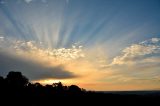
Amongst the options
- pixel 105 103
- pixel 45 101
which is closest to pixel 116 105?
pixel 105 103

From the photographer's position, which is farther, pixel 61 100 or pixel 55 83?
pixel 55 83

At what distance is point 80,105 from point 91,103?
5813 millimetres

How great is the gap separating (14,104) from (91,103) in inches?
999

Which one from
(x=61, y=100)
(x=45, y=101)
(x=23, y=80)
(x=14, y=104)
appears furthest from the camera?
(x=23, y=80)

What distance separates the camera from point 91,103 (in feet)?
240

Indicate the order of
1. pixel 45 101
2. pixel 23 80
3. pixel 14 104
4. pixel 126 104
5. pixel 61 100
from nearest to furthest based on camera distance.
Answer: pixel 14 104 < pixel 45 101 < pixel 61 100 < pixel 126 104 < pixel 23 80

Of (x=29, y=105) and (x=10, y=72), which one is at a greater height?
(x=10, y=72)

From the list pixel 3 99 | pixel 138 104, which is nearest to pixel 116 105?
pixel 138 104

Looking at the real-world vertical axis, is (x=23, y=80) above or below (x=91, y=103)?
above

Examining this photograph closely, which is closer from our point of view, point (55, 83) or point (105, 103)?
point (105, 103)

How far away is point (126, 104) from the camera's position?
78125mm

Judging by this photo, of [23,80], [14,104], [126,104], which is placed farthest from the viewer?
[23,80]

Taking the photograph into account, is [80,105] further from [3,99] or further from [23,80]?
[23,80]

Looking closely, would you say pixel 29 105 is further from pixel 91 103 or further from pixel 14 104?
pixel 91 103
